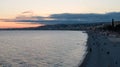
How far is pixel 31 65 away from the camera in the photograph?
4197cm

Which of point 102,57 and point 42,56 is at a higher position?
point 102,57

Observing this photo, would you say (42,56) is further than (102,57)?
Yes

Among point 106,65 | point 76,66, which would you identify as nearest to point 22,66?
point 76,66

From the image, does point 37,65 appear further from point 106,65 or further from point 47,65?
point 106,65

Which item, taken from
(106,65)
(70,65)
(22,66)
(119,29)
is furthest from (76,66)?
(119,29)

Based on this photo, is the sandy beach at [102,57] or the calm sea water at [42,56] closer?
the sandy beach at [102,57]

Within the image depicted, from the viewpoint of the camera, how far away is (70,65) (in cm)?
4003

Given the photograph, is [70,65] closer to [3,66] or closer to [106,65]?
[106,65]

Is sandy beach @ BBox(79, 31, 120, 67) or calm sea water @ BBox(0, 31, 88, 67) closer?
sandy beach @ BBox(79, 31, 120, 67)

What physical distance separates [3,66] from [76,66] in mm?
9455

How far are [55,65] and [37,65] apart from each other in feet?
8.00

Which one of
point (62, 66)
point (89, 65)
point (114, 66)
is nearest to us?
point (114, 66)

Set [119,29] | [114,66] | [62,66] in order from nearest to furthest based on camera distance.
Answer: [114,66]
[62,66]
[119,29]

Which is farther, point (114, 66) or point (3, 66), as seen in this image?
point (3, 66)
